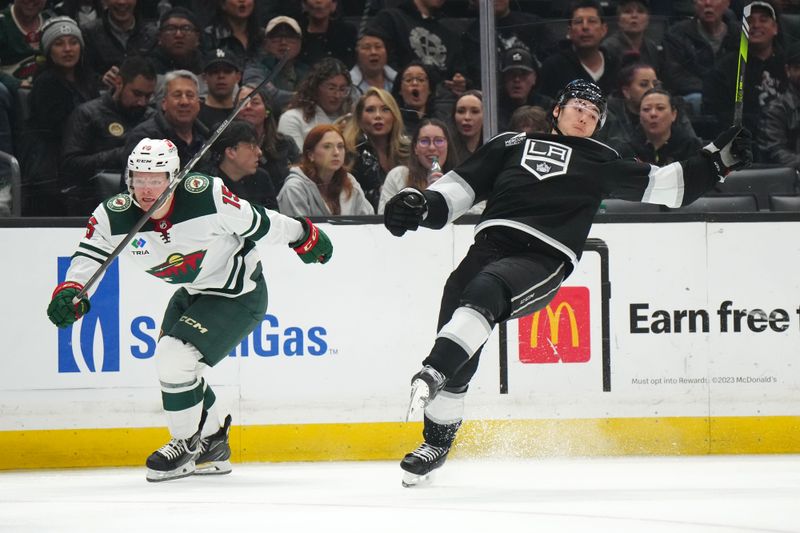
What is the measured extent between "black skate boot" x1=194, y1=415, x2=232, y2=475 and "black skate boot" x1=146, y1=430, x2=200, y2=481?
0.30 feet

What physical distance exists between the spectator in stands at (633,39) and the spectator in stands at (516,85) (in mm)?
464

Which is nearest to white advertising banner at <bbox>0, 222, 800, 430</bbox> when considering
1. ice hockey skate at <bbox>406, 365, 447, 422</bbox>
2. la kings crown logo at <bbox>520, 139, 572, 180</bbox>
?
la kings crown logo at <bbox>520, 139, 572, 180</bbox>

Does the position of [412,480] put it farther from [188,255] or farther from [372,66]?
[372,66]

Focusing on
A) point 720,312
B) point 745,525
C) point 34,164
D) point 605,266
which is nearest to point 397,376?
point 605,266

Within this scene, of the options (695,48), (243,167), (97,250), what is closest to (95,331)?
(97,250)

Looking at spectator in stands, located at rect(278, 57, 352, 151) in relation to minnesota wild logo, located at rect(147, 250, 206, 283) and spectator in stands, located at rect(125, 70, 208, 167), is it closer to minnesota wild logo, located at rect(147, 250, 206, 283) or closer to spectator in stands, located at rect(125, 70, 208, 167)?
spectator in stands, located at rect(125, 70, 208, 167)

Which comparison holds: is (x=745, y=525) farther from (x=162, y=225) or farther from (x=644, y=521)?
(x=162, y=225)

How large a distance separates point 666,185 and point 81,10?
3.21 meters

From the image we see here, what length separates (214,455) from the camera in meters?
4.62

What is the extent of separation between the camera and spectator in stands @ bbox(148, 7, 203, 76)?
5.78 m

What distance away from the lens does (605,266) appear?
513 centimetres

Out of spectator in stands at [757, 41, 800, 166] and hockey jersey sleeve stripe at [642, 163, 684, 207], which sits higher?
spectator in stands at [757, 41, 800, 166]

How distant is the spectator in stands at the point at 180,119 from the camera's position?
17.7ft

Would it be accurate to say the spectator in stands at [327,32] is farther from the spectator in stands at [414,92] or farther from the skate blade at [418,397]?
the skate blade at [418,397]
